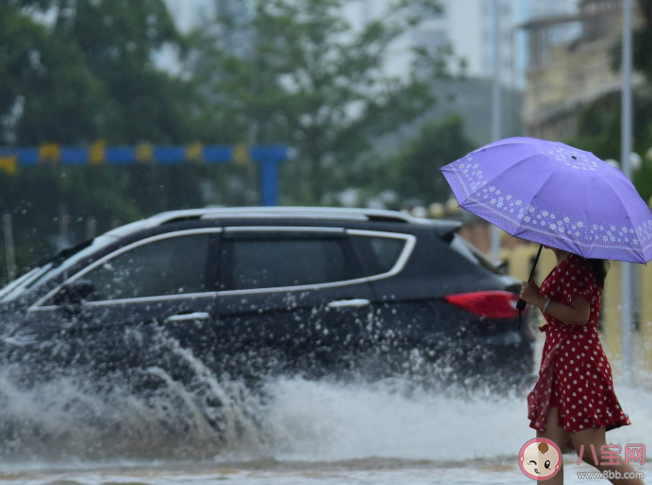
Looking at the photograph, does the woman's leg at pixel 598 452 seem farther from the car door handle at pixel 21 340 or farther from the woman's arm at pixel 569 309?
the car door handle at pixel 21 340

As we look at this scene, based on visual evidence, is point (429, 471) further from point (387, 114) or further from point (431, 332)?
point (387, 114)

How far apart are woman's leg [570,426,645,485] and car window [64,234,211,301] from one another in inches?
120

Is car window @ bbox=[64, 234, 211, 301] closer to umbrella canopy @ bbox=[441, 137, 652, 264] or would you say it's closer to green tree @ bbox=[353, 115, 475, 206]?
umbrella canopy @ bbox=[441, 137, 652, 264]

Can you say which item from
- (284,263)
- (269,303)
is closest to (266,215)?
(284,263)

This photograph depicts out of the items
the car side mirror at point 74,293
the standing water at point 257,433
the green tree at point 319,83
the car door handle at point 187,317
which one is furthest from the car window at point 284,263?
the green tree at point 319,83

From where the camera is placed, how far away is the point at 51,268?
7.77 meters

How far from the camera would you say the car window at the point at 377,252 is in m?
7.81

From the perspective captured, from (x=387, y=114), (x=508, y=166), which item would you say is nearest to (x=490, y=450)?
(x=508, y=166)

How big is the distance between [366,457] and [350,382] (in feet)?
1.84

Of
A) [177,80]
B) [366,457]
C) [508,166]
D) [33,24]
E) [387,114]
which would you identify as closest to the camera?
[508,166]

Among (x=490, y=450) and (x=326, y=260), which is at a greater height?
(x=326, y=260)

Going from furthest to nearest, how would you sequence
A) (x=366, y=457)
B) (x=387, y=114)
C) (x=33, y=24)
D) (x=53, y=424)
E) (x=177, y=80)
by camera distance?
(x=387, y=114), (x=177, y=80), (x=33, y=24), (x=366, y=457), (x=53, y=424)

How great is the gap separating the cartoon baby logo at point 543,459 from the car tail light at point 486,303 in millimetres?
2557

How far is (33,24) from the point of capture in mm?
47250
